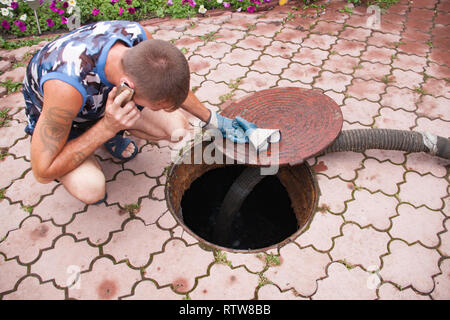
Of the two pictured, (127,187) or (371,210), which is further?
(127,187)

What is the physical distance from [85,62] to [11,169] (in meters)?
1.70

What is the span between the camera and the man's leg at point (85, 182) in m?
2.52

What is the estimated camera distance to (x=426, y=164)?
3225 mm

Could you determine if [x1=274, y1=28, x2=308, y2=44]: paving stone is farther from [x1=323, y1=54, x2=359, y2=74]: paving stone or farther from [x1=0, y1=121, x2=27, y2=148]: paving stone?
[x1=0, y1=121, x2=27, y2=148]: paving stone

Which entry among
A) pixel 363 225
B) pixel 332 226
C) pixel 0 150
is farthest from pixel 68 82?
pixel 363 225

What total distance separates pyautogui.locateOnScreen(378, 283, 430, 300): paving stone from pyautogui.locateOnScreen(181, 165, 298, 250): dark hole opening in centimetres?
164

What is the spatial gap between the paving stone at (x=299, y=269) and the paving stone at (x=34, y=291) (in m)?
1.46

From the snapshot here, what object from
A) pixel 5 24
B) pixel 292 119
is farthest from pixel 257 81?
pixel 5 24

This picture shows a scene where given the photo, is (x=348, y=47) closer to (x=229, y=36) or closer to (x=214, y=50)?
(x=229, y=36)

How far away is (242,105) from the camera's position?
334 centimetres

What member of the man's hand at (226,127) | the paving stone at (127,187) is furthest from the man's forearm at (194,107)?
the paving stone at (127,187)

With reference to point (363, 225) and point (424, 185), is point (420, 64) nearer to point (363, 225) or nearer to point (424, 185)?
point (424, 185)

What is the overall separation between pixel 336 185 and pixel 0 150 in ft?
10.2

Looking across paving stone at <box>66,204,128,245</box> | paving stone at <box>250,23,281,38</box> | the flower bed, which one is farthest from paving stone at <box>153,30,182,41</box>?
paving stone at <box>66,204,128,245</box>
